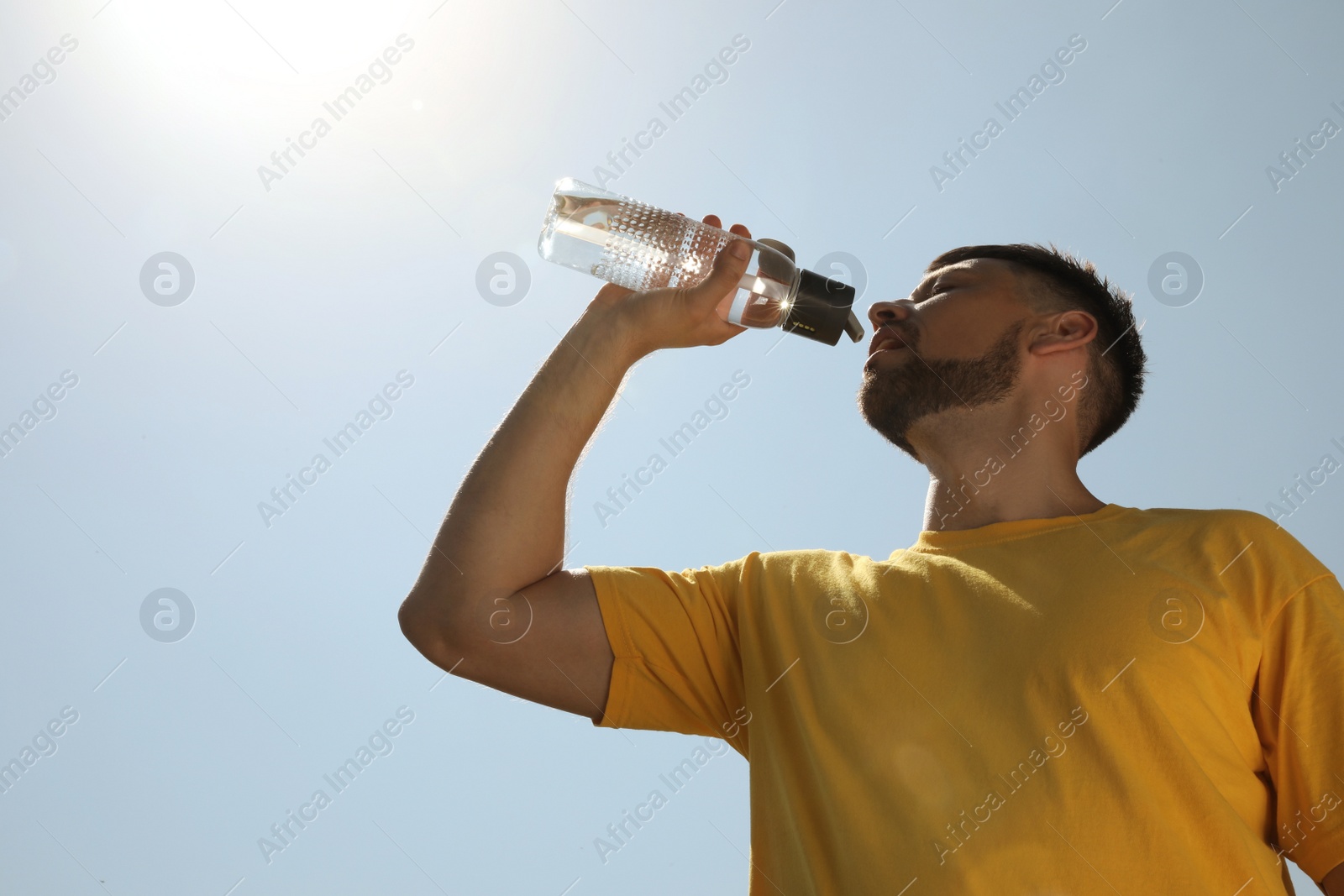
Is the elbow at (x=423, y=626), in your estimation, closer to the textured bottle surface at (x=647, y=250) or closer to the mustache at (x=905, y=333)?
the textured bottle surface at (x=647, y=250)

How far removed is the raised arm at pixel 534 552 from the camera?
1.41m

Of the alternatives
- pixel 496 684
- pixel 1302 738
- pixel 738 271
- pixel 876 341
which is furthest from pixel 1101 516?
pixel 496 684

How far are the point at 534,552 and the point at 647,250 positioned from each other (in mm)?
708

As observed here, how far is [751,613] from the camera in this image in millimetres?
1527

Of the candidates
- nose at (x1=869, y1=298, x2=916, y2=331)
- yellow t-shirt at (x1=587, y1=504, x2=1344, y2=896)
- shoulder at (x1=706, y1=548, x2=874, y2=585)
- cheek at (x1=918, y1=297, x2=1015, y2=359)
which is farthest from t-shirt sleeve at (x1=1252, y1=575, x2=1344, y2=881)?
nose at (x1=869, y1=298, x2=916, y2=331)

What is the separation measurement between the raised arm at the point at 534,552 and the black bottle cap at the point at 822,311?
0.12 metres

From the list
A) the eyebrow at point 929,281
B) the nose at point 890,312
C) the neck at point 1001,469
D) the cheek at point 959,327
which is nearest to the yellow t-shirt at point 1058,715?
the neck at point 1001,469

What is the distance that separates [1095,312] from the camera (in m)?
1.92

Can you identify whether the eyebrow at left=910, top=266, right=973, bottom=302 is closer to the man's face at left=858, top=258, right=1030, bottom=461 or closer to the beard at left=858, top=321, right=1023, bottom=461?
the man's face at left=858, top=258, right=1030, bottom=461

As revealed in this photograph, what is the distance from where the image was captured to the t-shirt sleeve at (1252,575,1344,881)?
1.16 m

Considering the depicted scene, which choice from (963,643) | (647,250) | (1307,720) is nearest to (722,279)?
(647,250)

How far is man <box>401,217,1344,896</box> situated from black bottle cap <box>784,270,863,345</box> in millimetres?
126

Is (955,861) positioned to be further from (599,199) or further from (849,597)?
(599,199)

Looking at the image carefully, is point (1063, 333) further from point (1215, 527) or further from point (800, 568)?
point (800, 568)
